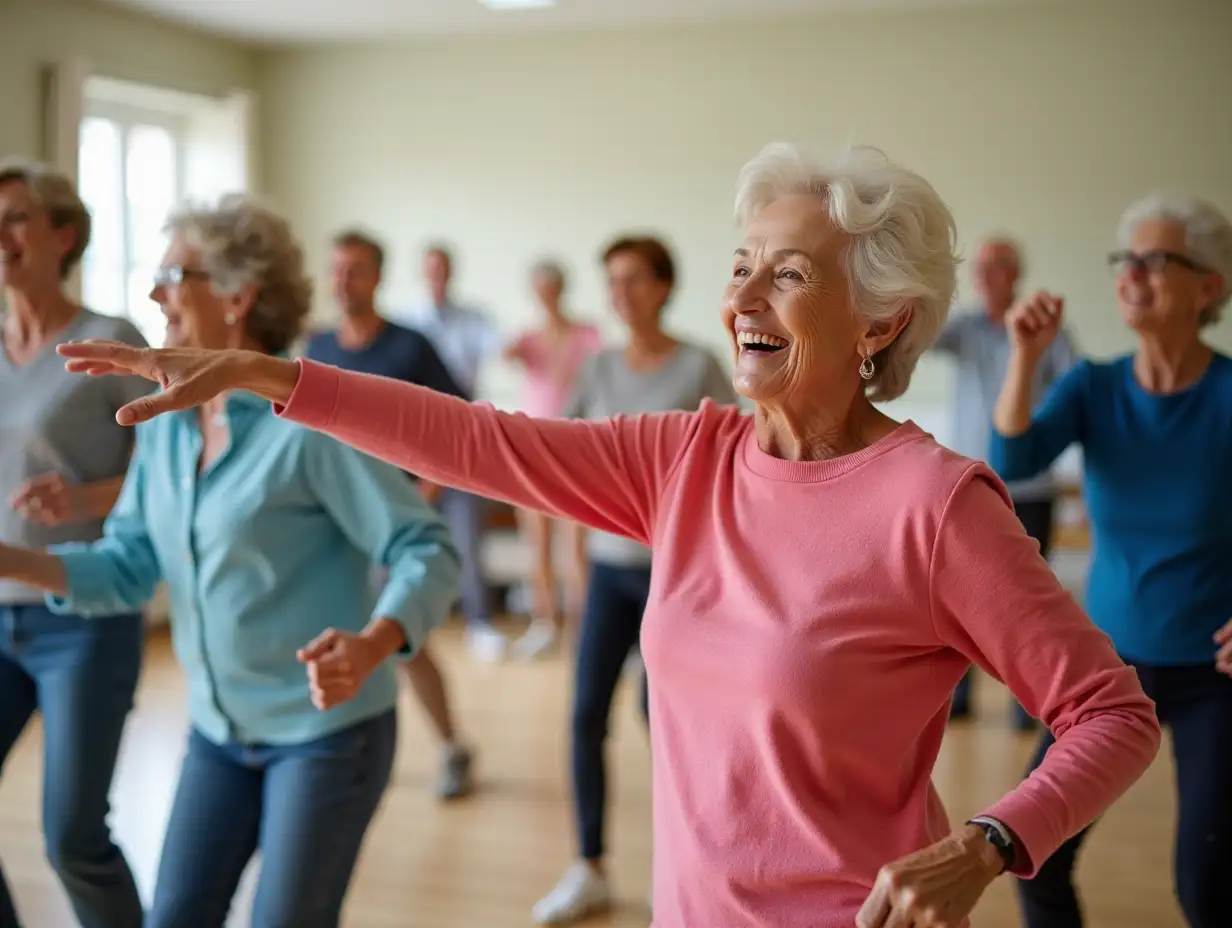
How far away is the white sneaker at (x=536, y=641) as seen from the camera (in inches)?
235

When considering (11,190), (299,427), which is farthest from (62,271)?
A: (299,427)

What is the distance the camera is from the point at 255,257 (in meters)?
2.23

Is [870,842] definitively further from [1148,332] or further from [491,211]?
[491,211]

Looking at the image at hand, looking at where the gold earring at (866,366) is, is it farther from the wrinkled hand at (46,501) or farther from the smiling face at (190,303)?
the wrinkled hand at (46,501)

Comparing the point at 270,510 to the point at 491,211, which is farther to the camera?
the point at 491,211

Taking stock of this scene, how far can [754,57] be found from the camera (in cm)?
727

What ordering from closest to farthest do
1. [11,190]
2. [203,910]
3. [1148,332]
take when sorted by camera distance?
[203,910] → [1148,332] → [11,190]

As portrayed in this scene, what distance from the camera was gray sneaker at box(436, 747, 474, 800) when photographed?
4074 mm

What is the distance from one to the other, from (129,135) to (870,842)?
6.61 m

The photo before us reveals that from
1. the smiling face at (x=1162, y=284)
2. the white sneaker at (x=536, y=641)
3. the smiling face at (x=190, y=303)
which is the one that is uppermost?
the smiling face at (x=1162, y=284)

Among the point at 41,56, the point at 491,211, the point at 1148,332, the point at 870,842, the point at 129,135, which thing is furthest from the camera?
the point at 491,211

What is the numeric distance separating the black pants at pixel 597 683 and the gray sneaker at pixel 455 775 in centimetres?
90

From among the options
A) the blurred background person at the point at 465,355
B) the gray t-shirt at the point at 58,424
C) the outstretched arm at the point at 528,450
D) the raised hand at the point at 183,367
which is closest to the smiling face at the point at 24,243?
the gray t-shirt at the point at 58,424

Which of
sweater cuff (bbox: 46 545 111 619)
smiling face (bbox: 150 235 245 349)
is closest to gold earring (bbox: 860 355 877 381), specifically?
smiling face (bbox: 150 235 245 349)
